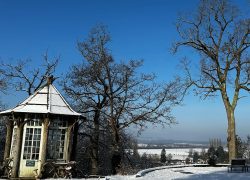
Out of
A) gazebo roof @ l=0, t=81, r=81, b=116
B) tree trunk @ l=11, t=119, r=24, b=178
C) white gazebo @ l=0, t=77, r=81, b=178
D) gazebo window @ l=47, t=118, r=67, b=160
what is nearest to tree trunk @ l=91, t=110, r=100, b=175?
gazebo roof @ l=0, t=81, r=81, b=116

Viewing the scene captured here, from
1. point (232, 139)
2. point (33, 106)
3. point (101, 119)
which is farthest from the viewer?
point (101, 119)

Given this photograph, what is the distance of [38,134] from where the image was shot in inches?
622

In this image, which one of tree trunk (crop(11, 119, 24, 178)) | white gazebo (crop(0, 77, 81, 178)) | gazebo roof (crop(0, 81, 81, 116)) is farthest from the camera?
gazebo roof (crop(0, 81, 81, 116))

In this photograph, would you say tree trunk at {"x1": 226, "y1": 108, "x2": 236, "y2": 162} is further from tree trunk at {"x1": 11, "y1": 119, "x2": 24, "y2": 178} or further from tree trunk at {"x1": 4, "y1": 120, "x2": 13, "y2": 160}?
tree trunk at {"x1": 4, "y1": 120, "x2": 13, "y2": 160}

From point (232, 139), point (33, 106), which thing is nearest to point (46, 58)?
point (33, 106)

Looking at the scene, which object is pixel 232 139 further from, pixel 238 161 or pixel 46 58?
pixel 46 58

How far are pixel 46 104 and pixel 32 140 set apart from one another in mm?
2064

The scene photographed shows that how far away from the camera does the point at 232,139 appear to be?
24938mm

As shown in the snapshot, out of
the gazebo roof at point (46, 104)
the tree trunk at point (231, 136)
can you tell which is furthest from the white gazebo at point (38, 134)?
the tree trunk at point (231, 136)

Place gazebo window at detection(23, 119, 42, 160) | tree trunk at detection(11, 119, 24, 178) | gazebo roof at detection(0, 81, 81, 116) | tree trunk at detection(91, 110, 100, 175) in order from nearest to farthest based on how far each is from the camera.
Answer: tree trunk at detection(11, 119, 24, 178) < gazebo window at detection(23, 119, 42, 160) < gazebo roof at detection(0, 81, 81, 116) < tree trunk at detection(91, 110, 100, 175)

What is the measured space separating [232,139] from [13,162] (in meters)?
17.1

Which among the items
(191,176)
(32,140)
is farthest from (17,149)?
(191,176)

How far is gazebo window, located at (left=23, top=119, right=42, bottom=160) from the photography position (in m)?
15.6

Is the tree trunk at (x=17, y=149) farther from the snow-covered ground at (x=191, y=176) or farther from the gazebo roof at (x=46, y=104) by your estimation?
the snow-covered ground at (x=191, y=176)
